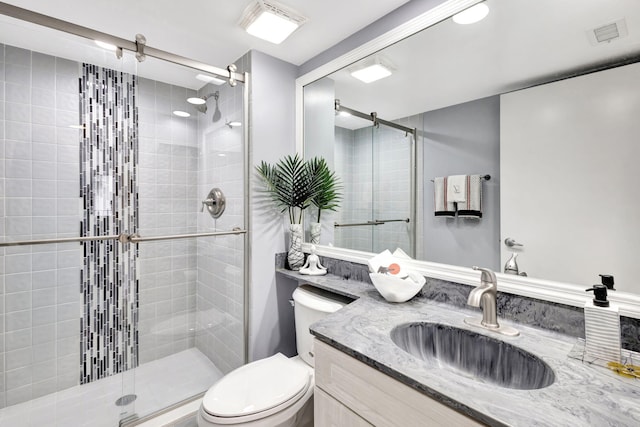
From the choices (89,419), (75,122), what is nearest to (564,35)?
(75,122)

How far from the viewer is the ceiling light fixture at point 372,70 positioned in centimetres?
159

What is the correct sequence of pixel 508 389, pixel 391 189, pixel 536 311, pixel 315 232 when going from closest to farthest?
pixel 508 389 → pixel 536 311 → pixel 391 189 → pixel 315 232

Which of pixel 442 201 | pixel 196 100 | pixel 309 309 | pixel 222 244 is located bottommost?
pixel 309 309

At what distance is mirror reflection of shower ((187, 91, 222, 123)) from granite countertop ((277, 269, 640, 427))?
1457mm

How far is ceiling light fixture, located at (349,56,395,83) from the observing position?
1594 mm

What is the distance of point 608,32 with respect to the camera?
918 millimetres

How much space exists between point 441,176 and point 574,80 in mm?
578

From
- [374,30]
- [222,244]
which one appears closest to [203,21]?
[374,30]

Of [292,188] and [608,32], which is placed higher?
[608,32]

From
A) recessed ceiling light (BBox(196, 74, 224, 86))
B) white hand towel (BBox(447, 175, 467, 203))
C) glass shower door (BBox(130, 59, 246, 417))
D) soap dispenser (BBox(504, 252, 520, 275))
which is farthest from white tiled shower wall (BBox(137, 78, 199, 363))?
soap dispenser (BBox(504, 252, 520, 275))

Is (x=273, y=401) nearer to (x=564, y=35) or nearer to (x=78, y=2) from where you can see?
(x=564, y=35)

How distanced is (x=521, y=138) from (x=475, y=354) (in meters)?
0.86

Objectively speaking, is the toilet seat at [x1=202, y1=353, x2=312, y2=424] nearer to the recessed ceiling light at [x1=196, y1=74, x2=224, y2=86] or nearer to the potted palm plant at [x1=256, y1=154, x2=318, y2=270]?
the potted palm plant at [x1=256, y1=154, x2=318, y2=270]

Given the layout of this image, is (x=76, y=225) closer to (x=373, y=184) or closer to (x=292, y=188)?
(x=292, y=188)
